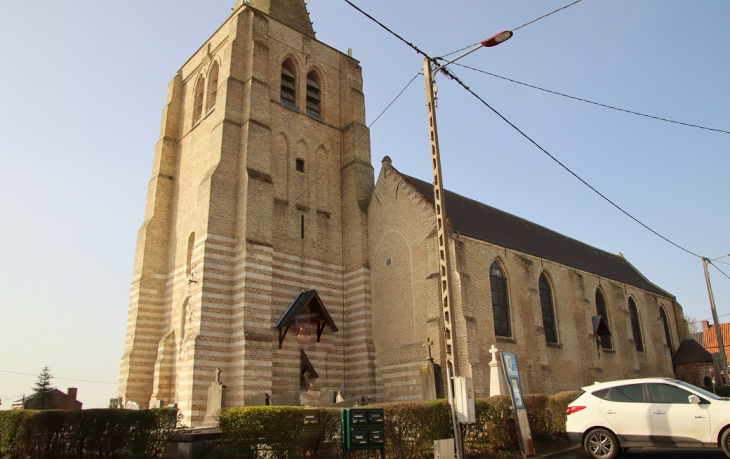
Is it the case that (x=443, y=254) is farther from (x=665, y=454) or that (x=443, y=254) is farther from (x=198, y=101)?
(x=198, y=101)

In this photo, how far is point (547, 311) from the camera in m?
25.4

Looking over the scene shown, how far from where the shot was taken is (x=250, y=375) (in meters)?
17.9

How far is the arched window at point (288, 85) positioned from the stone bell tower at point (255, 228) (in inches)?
2.5

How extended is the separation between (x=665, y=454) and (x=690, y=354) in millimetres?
26882

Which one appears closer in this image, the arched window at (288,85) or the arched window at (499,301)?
the arched window at (499,301)

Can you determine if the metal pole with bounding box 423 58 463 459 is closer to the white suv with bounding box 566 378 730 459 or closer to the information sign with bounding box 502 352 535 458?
the information sign with bounding box 502 352 535 458

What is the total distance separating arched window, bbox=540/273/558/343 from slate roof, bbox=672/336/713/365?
13846 mm

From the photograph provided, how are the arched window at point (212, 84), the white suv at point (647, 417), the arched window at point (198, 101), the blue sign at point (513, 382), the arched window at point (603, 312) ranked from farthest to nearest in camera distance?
1. the arched window at point (603, 312)
2. the arched window at point (198, 101)
3. the arched window at point (212, 84)
4. the blue sign at point (513, 382)
5. the white suv at point (647, 417)

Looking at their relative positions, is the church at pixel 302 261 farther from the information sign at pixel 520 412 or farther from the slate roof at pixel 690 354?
the slate roof at pixel 690 354

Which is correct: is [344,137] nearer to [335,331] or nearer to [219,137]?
[219,137]

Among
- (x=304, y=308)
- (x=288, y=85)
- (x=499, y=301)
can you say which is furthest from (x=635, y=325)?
(x=288, y=85)

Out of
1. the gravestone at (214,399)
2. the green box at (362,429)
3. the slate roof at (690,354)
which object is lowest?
the green box at (362,429)

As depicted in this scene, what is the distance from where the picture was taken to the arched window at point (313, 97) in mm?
25494

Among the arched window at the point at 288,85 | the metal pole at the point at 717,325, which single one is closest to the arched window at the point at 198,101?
the arched window at the point at 288,85
